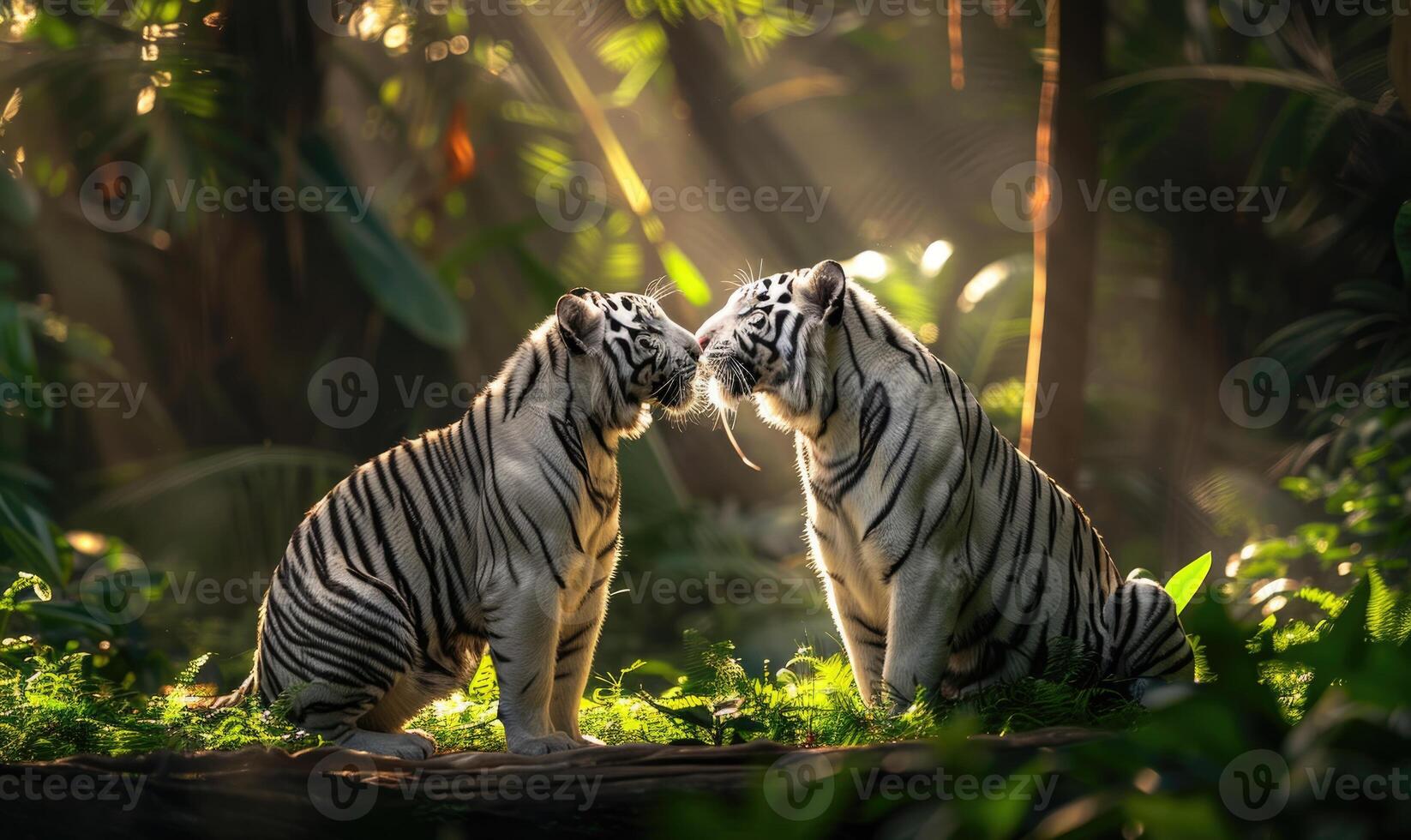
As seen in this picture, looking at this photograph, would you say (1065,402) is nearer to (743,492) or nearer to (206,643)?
(743,492)

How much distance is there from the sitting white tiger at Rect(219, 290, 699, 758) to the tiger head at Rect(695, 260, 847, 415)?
116mm

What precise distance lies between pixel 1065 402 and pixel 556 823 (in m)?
4.09

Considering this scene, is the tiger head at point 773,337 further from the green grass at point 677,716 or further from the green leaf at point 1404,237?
the green leaf at point 1404,237

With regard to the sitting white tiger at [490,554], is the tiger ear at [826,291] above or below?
above

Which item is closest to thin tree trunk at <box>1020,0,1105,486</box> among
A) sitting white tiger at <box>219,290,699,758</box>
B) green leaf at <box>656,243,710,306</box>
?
green leaf at <box>656,243,710,306</box>

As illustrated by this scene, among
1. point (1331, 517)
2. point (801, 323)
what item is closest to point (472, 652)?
point (801, 323)

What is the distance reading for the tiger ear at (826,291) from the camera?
341cm

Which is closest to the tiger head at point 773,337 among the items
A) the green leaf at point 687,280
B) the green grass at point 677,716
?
the green grass at point 677,716

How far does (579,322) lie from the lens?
346cm

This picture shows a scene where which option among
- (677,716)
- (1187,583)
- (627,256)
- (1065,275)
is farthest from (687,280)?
(677,716)

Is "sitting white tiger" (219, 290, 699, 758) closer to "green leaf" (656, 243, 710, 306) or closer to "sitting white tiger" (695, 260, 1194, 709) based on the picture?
"sitting white tiger" (695, 260, 1194, 709)

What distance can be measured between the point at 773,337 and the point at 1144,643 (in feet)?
4.58

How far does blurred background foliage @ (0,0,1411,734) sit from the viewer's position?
7.80 metres

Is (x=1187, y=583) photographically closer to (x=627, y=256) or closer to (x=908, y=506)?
(x=908, y=506)
